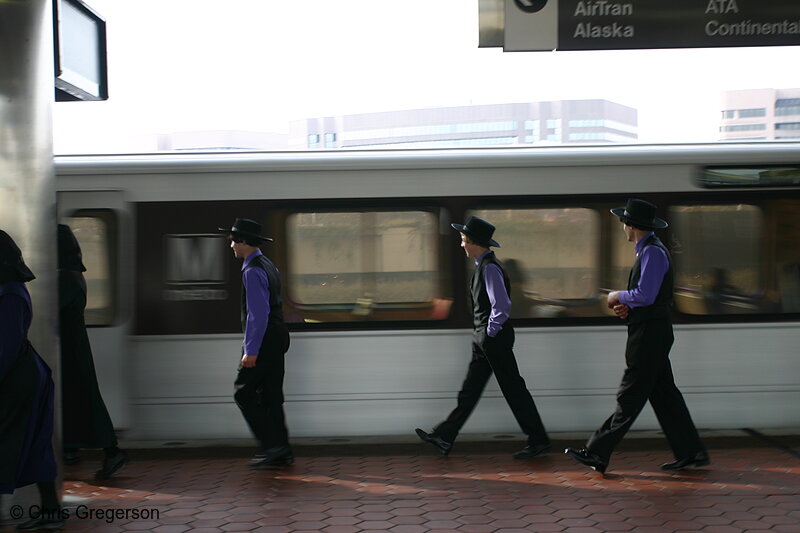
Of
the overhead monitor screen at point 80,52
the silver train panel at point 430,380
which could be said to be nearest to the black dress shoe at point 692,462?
the silver train panel at point 430,380

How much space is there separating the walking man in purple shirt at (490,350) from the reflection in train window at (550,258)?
1.90ft

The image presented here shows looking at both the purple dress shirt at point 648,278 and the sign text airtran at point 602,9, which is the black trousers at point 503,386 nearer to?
the purple dress shirt at point 648,278

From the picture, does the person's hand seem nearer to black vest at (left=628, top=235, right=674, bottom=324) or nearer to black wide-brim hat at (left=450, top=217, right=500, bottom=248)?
black vest at (left=628, top=235, right=674, bottom=324)

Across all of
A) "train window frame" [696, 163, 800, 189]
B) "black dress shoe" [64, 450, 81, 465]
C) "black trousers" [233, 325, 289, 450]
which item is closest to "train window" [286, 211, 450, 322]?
"black trousers" [233, 325, 289, 450]

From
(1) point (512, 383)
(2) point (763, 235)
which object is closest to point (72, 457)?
(1) point (512, 383)

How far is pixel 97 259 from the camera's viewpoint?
7.42m

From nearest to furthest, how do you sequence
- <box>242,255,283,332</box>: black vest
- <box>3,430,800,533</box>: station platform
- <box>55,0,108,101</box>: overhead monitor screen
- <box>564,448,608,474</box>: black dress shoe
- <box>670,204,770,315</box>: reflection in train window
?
<box>3,430,800,533</box>: station platform → <box>55,0,108,101</box>: overhead monitor screen → <box>564,448,608,474</box>: black dress shoe → <box>242,255,283,332</box>: black vest → <box>670,204,770,315</box>: reflection in train window

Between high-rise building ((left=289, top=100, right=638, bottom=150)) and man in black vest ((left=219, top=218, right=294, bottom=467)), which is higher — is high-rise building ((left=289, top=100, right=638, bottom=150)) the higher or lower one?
the higher one

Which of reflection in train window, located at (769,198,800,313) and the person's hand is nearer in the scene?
the person's hand

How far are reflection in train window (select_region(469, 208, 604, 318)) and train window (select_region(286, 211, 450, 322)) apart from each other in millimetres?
481

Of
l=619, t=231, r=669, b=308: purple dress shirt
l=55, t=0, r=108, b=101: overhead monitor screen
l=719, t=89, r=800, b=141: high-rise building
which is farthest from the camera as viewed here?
l=719, t=89, r=800, b=141: high-rise building

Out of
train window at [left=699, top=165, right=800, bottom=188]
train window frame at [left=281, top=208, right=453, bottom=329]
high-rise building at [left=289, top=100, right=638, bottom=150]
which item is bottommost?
train window frame at [left=281, top=208, right=453, bottom=329]

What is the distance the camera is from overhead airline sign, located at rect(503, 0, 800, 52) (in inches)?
289

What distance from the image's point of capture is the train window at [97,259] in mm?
7375
